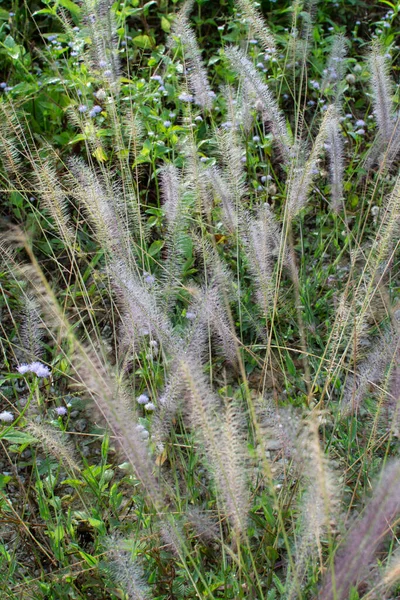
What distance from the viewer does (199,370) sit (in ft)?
5.24

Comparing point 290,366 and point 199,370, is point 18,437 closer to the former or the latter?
point 199,370

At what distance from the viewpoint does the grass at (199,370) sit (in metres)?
1.55

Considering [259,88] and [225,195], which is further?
[259,88]

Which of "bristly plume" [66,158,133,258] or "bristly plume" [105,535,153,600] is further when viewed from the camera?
"bristly plume" [66,158,133,258]

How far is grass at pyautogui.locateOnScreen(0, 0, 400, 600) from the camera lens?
1.55 meters

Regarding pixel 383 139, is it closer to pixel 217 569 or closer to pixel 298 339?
pixel 298 339

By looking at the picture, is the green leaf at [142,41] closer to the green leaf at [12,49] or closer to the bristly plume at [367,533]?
the green leaf at [12,49]

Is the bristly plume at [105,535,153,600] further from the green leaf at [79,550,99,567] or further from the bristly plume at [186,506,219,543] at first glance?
the bristly plume at [186,506,219,543]

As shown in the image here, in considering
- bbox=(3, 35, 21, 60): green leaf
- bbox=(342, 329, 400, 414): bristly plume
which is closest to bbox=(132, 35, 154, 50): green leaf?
bbox=(3, 35, 21, 60): green leaf

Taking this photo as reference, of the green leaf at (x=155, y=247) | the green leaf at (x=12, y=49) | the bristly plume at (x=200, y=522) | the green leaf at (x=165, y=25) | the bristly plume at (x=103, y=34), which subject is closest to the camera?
the bristly plume at (x=200, y=522)

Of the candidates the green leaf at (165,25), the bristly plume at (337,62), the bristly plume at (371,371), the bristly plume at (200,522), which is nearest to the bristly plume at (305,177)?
the bristly plume at (371,371)

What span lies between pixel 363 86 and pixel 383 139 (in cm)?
123

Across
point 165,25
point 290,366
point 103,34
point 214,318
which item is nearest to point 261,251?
point 214,318

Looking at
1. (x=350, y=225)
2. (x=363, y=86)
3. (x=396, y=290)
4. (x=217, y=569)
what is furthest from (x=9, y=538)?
(x=363, y=86)
